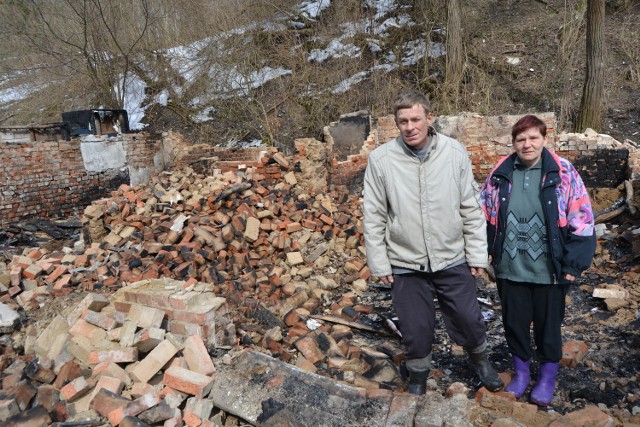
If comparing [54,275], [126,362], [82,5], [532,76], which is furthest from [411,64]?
[126,362]

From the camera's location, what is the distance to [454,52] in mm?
11695

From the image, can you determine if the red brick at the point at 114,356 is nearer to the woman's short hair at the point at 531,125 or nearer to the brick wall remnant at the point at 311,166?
the woman's short hair at the point at 531,125

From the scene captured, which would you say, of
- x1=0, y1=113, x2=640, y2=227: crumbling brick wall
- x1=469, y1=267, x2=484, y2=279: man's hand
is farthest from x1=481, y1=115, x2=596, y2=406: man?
x1=0, y1=113, x2=640, y2=227: crumbling brick wall

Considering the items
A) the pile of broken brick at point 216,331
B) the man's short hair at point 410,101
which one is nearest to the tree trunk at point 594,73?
the pile of broken brick at point 216,331

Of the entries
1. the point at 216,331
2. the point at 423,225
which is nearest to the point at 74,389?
the point at 216,331

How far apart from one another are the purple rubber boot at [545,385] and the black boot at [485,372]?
0.20 meters

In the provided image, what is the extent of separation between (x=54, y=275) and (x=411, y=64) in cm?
1099

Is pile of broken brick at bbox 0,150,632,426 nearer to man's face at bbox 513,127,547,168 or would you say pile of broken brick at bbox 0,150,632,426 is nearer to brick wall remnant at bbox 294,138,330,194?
brick wall remnant at bbox 294,138,330,194

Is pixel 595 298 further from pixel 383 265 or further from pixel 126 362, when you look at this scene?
pixel 126 362

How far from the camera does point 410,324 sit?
8.50ft

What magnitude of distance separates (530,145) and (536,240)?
1.79 ft

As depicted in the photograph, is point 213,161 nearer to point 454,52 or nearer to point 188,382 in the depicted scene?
point 188,382

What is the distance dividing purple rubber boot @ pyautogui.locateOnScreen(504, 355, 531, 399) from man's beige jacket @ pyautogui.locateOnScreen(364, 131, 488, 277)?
0.77 meters

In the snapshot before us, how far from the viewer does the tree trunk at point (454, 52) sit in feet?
37.8
